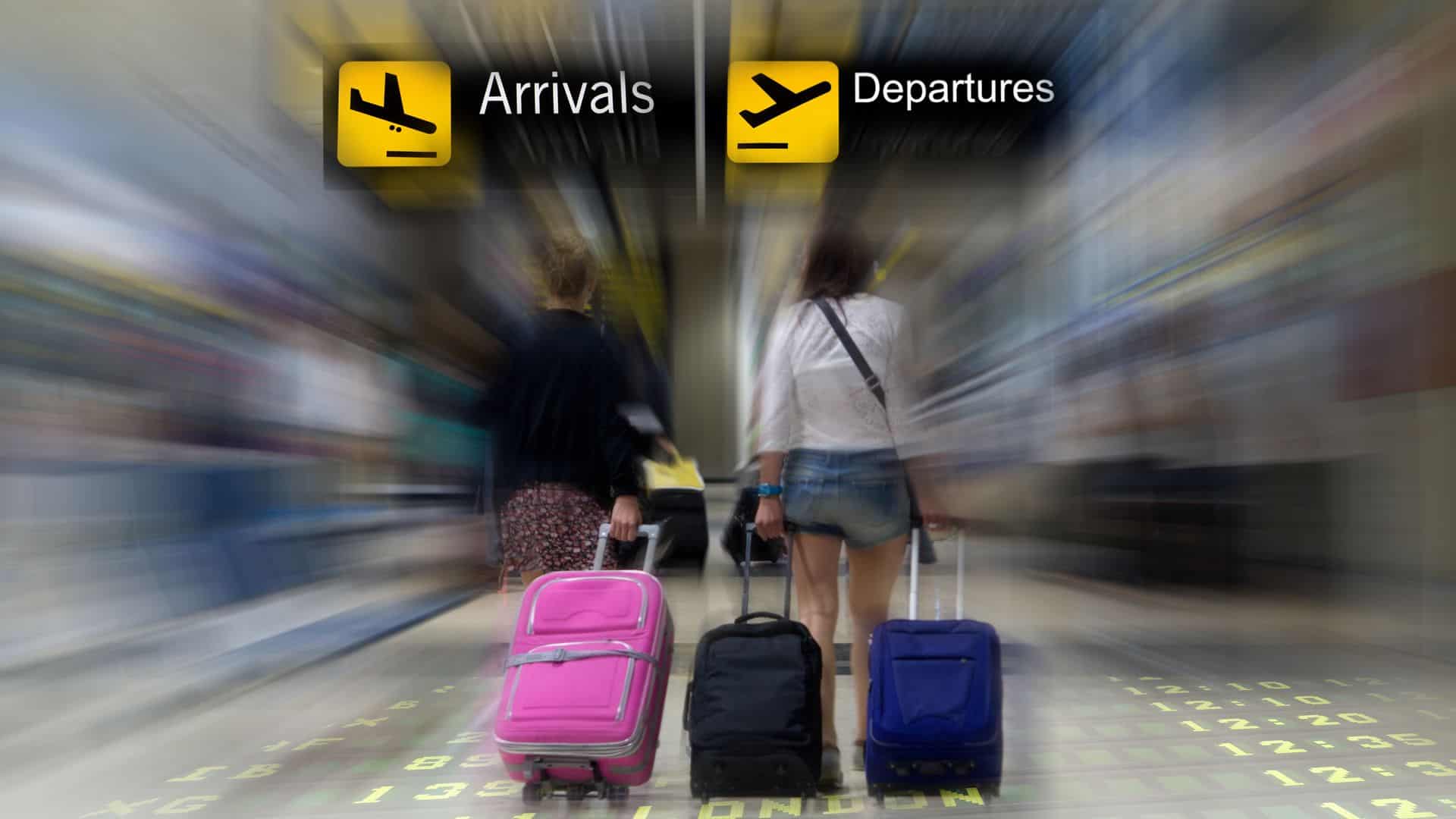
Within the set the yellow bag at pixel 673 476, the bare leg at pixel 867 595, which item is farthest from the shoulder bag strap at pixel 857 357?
the yellow bag at pixel 673 476

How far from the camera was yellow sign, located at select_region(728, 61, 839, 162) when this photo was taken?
3547mm

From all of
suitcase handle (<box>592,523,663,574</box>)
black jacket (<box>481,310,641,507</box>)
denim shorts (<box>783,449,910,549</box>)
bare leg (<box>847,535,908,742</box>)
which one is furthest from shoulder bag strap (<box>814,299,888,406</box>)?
suitcase handle (<box>592,523,663,574</box>)

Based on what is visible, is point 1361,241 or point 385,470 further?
point 385,470

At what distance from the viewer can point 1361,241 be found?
5.74m

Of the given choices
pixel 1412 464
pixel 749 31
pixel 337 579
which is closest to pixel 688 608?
pixel 337 579

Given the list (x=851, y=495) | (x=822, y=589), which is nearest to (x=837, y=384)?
(x=851, y=495)

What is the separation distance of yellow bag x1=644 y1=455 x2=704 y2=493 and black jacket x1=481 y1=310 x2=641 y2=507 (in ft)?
14.7

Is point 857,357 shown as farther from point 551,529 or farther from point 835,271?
point 551,529

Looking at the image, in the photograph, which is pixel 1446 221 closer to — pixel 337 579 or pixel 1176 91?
pixel 1176 91

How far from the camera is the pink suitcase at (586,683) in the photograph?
2486mm

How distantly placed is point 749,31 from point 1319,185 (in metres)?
3.48

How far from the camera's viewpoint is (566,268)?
2740 millimetres

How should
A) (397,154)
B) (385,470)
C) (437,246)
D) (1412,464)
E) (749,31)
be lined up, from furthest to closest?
(437,246)
(385,470)
(1412,464)
(749,31)
(397,154)

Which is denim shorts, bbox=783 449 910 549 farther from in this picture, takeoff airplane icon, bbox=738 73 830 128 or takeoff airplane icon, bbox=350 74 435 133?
takeoff airplane icon, bbox=350 74 435 133
